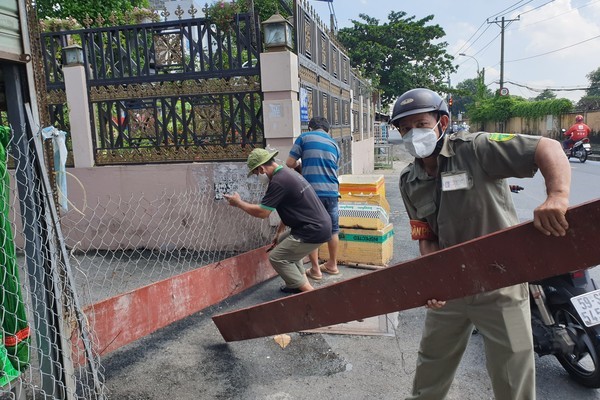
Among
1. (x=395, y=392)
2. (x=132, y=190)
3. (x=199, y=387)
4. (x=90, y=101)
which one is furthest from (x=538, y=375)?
(x=90, y=101)

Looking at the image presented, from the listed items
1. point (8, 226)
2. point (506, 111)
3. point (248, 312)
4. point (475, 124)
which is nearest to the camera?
point (8, 226)

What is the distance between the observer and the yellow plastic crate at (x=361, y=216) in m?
5.15

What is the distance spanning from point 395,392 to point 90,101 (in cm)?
526

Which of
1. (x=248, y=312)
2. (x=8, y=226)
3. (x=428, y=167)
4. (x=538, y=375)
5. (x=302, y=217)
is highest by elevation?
(x=428, y=167)

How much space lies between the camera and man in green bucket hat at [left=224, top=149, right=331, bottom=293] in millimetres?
3963

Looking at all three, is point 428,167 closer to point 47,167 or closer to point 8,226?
point 47,167

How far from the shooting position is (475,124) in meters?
41.5

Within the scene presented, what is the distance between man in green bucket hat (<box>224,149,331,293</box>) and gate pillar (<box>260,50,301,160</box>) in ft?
4.44

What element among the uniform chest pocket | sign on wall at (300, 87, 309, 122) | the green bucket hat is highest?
sign on wall at (300, 87, 309, 122)

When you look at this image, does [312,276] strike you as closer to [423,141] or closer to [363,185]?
[363,185]

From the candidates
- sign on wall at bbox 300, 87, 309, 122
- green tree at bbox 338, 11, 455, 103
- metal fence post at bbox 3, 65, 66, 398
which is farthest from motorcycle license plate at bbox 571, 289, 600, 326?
green tree at bbox 338, 11, 455, 103

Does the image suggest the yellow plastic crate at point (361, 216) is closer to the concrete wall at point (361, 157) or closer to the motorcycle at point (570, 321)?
the motorcycle at point (570, 321)

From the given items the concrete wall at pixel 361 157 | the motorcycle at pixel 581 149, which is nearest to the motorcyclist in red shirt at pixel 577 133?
the motorcycle at pixel 581 149

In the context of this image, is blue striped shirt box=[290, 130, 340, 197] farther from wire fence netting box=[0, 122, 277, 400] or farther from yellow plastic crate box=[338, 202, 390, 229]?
wire fence netting box=[0, 122, 277, 400]
